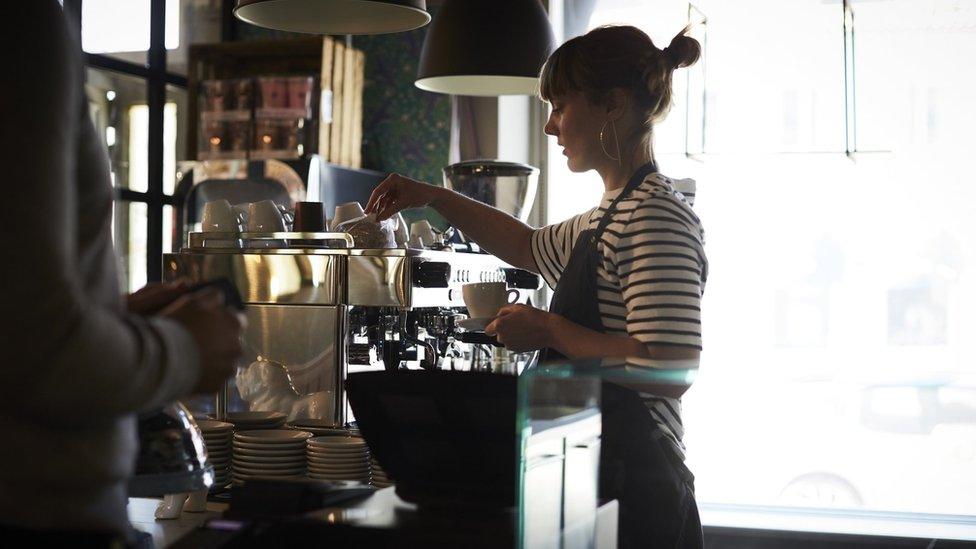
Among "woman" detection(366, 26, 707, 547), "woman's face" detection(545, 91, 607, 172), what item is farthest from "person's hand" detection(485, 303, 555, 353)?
"woman's face" detection(545, 91, 607, 172)

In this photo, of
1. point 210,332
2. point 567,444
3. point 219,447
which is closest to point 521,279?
point 219,447

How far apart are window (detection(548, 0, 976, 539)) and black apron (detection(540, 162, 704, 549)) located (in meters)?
2.66

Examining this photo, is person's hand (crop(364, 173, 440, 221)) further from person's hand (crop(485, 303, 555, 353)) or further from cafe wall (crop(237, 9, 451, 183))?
cafe wall (crop(237, 9, 451, 183))

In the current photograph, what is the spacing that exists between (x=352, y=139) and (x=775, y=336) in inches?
76.8

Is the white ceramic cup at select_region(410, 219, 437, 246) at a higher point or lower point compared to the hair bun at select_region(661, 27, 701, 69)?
lower

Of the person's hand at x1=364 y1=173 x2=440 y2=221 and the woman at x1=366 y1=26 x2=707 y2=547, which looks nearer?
the woman at x1=366 y1=26 x2=707 y2=547

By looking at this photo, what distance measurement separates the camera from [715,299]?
4.52 m

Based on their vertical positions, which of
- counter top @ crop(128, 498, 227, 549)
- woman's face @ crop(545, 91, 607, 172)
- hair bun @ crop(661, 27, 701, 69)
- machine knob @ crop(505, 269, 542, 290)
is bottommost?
counter top @ crop(128, 498, 227, 549)

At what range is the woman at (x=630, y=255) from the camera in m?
1.67

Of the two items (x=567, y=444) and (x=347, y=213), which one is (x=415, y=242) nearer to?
(x=347, y=213)

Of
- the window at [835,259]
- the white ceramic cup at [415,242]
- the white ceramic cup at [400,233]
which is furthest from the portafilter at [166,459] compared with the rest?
the window at [835,259]

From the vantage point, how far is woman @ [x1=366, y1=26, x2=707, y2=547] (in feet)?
5.48

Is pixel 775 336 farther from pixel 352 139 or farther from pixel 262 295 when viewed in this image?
pixel 262 295

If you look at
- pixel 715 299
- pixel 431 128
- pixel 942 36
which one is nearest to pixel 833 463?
pixel 715 299
